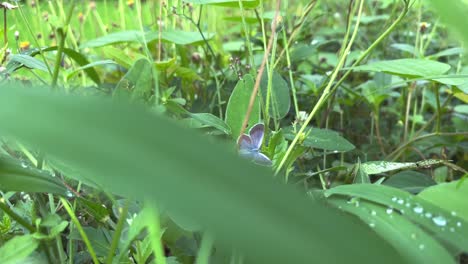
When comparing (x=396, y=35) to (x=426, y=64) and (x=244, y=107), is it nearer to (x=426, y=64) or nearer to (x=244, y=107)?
(x=426, y=64)

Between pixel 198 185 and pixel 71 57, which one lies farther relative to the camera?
pixel 71 57

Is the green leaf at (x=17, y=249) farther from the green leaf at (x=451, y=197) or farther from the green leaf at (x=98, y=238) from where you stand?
the green leaf at (x=451, y=197)

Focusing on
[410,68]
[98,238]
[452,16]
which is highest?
[452,16]

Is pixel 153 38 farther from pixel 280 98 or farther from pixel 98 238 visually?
pixel 98 238

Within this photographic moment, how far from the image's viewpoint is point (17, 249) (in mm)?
416

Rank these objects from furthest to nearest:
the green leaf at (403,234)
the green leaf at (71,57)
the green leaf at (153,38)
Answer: the green leaf at (153,38) < the green leaf at (71,57) < the green leaf at (403,234)

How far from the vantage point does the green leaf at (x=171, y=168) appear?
0.19 m

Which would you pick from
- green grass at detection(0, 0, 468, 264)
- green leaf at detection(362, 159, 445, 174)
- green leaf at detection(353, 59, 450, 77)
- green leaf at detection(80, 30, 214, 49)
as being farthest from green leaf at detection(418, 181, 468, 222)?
green leaf at detection(80, 30, 214, 49)

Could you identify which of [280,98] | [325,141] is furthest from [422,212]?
[280,98]

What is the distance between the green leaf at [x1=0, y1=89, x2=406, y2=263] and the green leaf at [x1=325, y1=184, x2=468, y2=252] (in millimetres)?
180

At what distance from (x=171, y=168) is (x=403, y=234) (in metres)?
0.22

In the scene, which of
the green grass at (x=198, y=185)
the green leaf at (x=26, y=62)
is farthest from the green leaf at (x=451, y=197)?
the green leaf at (x=26, y=62)

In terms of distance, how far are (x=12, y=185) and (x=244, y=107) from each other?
24 centimetres

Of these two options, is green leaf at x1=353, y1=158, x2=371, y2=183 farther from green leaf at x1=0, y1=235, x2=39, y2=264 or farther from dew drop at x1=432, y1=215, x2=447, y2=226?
green leaf at x1=0, y1=235, x2=39, y2=264
